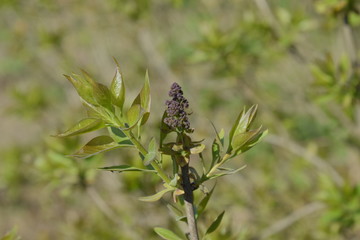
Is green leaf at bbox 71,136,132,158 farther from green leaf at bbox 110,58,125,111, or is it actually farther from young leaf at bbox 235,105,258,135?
young leaf at bbox 235,105,258,135

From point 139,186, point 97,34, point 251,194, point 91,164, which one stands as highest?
point 97,34

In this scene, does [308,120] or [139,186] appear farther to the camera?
[308,120]

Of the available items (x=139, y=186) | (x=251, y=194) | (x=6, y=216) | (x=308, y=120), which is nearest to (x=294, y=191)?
(x=251, y=194)

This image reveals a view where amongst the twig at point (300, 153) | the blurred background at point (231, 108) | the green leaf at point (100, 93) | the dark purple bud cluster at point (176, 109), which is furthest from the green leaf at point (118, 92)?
the twig at point (300, 153)

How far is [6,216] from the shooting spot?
8641mm

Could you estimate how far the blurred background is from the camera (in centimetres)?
251

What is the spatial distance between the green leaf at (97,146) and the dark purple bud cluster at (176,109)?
13 cm

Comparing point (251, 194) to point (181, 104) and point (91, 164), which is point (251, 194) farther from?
point (181, 104)

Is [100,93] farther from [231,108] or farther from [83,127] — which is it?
[231,108]

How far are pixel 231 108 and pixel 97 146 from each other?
5.62 meters

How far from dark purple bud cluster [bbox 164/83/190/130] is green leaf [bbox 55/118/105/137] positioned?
161 mm

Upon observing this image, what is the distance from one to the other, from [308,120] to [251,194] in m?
2.39

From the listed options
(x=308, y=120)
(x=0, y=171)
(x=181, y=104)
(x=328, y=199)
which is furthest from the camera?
(x=308, y=120)

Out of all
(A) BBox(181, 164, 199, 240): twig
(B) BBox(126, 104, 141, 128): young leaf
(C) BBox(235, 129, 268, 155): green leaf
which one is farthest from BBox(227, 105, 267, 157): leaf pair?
(B) BBox(126, 104, 141, 128): young leaf
